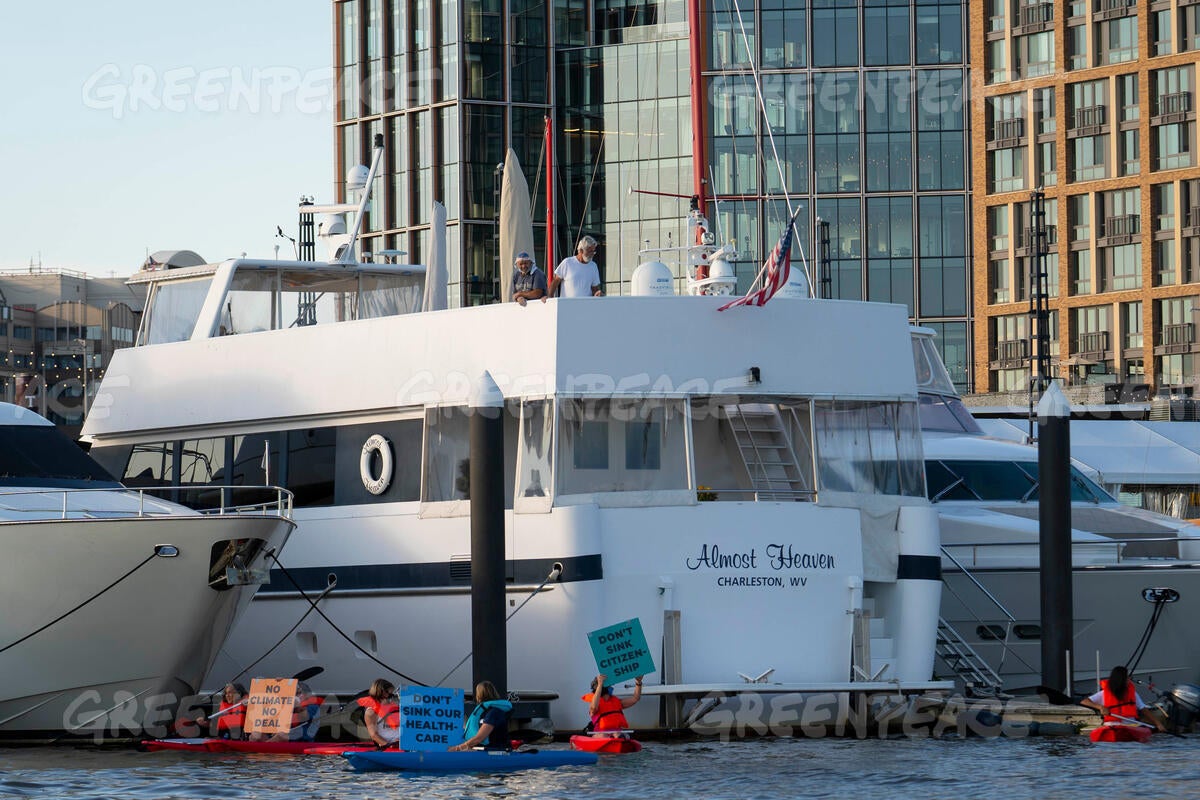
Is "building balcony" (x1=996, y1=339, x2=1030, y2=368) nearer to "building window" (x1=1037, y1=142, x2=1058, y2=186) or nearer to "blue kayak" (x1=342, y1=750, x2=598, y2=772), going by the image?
"building window" (x1=1037, y1=142, x2=1058, y2=186)

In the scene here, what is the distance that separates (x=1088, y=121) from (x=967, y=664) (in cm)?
6475

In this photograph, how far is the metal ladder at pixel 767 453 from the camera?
19719 millimetres

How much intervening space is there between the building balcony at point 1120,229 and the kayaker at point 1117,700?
64615 millimetres

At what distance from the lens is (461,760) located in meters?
17.1

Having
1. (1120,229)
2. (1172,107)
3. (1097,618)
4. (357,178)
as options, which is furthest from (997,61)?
(1097,618)

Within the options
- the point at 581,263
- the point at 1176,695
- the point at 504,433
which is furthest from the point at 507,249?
the point at 1176,695

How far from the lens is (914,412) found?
2036 centimetres

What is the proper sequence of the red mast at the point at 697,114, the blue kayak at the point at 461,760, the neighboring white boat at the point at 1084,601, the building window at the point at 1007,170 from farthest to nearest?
1. the building window at the point at 1007,170
2. the neighboring white boat at the point at 1084,601
3. the red mast at the point at 697,114
4. the blue kayak at the point at 461,760

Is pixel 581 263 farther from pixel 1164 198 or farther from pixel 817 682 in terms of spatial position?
pixel 1164 198

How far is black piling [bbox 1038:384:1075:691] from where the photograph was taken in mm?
20328

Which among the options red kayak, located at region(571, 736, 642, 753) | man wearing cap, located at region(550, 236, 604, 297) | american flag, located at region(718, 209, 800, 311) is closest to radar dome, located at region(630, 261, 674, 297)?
man wearing cap, located at region(550, 236, 604, 297)

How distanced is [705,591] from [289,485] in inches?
200

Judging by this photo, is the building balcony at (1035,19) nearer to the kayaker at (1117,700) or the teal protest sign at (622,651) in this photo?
the kayaker at (1117,700)

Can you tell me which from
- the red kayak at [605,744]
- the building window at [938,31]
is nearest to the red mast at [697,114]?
the red kayak at [605,744]
